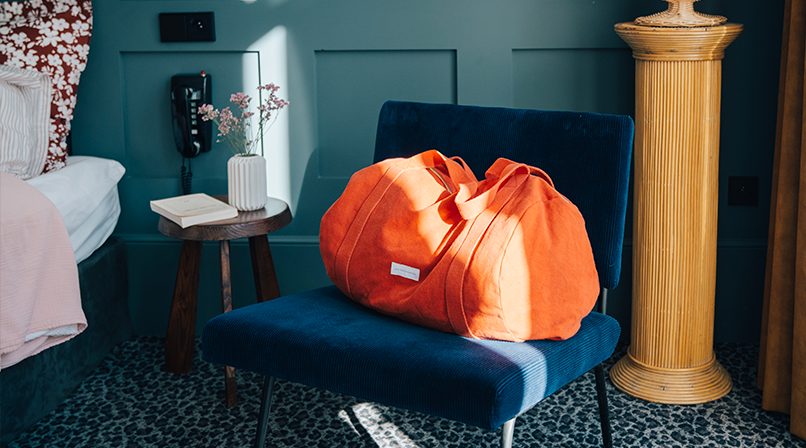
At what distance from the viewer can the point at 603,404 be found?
1.54 m

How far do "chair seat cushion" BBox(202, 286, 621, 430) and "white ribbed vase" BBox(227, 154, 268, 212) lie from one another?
564 millimetres

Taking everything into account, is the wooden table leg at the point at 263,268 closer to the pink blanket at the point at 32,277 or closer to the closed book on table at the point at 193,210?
the closed book on table at the point at 193,210

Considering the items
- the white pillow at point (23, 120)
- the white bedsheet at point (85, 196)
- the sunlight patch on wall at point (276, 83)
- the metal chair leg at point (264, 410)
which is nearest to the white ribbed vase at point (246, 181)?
the sunlight patch on wall at point (276, 83)

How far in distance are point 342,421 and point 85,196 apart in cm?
95

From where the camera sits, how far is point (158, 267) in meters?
2.39

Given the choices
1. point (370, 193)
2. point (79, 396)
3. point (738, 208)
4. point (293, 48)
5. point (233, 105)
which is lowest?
point (79, 396)

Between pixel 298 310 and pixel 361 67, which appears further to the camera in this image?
pixel 361 67

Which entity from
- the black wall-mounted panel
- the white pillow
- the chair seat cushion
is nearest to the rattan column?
the chair seat cushion

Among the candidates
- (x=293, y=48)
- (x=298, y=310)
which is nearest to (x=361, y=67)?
(x=293, y=48)

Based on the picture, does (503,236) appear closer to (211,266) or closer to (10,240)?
(10,240)

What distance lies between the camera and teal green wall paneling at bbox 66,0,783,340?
2113 mm

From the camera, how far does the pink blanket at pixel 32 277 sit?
153 centimetres

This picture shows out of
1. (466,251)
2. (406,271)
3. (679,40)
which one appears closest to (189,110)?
(406,271)

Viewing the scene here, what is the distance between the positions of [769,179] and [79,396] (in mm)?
2083
